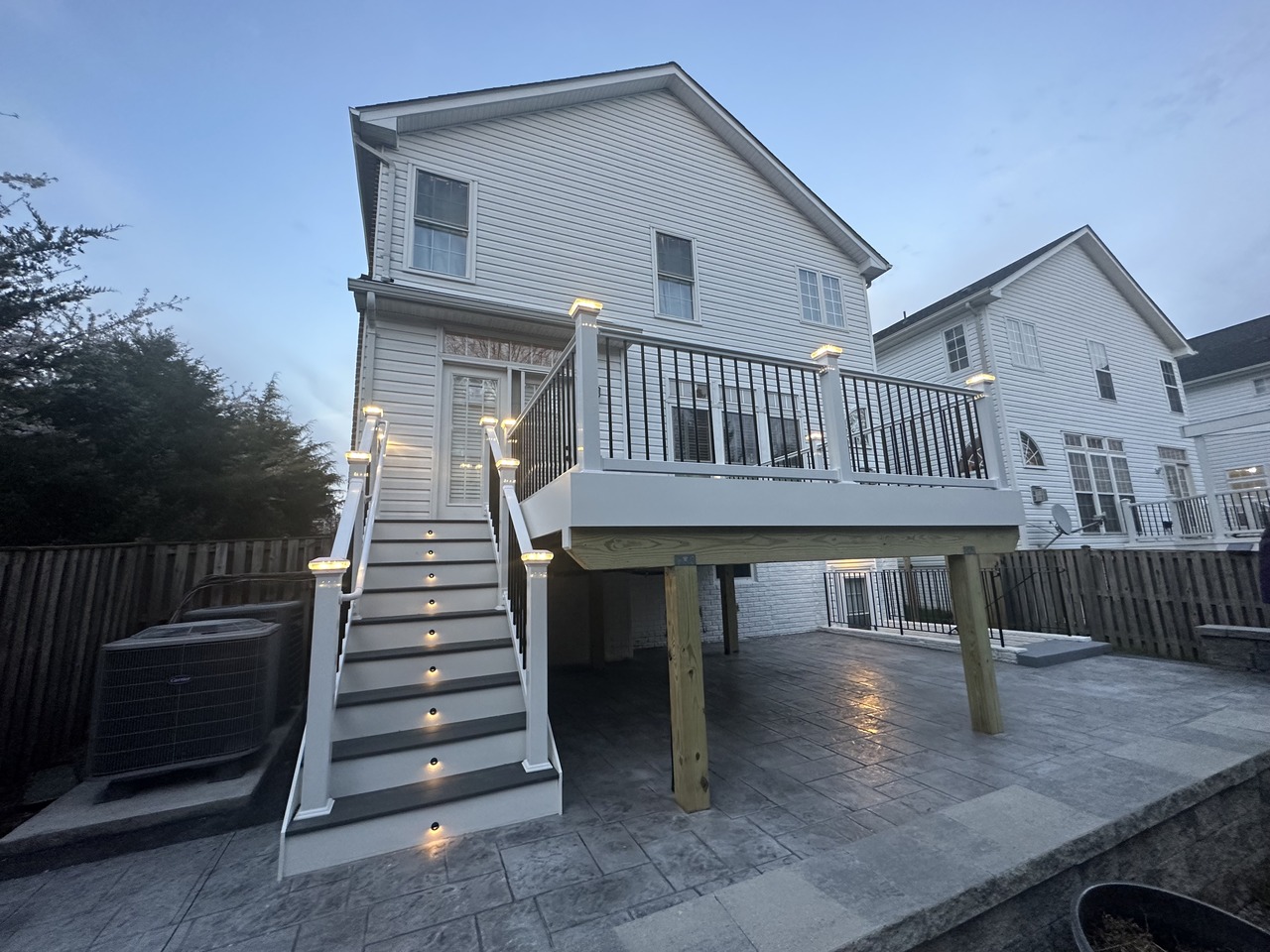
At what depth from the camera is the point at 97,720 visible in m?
3.01

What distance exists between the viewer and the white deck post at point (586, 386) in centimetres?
308

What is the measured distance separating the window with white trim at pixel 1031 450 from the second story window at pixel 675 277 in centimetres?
816

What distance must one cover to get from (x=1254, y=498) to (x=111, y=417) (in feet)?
63.6

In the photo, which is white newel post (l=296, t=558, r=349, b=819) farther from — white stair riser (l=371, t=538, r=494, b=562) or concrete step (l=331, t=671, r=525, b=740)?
white stair riser (l=371, t=538, r=494, b=562)

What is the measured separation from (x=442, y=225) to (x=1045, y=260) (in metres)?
13.7

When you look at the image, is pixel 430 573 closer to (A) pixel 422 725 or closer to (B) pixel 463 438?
(A) pixel 422 725

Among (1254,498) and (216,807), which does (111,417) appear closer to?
(216,807)

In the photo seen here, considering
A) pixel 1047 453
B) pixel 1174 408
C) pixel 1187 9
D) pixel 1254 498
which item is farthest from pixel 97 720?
pixel 1187 9

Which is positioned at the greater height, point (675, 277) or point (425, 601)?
point (675, 277)

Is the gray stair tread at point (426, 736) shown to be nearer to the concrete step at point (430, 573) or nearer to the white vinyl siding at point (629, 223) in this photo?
the concrete step at point (430, 573)

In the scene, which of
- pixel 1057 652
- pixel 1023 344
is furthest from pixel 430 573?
pixel 1023 344

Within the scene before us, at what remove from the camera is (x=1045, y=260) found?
12.2 m

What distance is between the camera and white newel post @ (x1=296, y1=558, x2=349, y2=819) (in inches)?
100

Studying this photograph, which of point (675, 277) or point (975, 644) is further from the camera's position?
point (675, 277)
